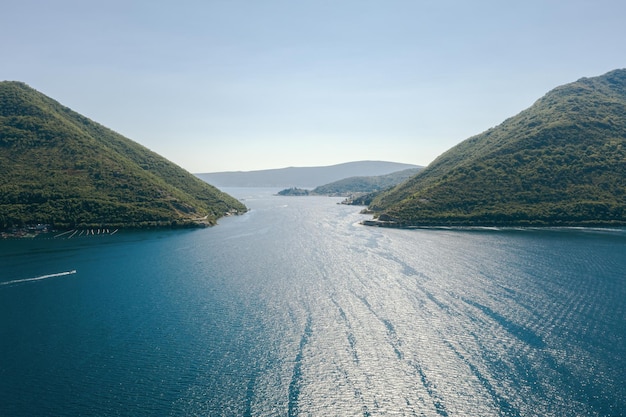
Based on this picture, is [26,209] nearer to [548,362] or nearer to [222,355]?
[222,355]

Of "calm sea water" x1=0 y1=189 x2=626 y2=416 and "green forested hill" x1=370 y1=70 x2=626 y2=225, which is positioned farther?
"green forested hill" x1=370 y1=70 x2=626 y2=225

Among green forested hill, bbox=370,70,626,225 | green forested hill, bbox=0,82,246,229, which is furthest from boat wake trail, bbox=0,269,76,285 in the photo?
green forested hill, bbox=370,70,626,225

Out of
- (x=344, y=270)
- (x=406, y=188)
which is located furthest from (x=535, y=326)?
(x=406, y=188)

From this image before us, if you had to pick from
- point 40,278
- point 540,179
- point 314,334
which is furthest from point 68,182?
point 540,179

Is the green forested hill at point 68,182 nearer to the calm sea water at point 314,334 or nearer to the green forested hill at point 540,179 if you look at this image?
the calm sea water at point 314,334

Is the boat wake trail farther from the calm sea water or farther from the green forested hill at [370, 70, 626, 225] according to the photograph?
the green forested hill at [370, 70, 626, 225]

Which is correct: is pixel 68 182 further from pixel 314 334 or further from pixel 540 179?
pixel 540 179
